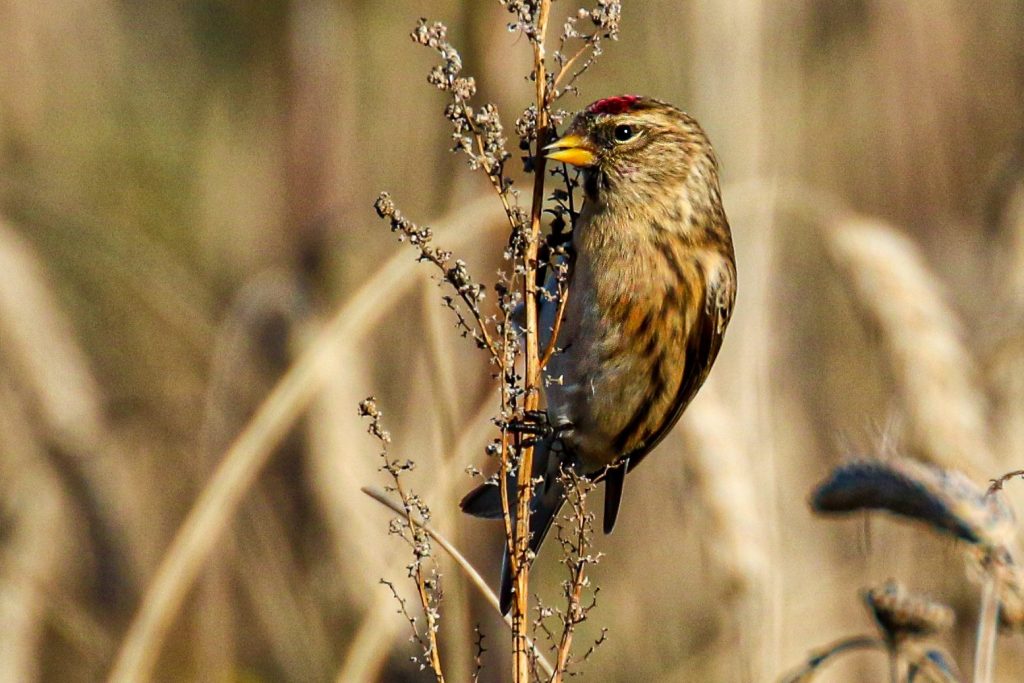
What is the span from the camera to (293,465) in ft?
12.6

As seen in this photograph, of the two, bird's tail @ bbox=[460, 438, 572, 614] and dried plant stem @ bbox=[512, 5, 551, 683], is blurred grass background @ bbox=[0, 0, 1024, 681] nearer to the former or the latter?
bird's tail @ bbox=[460, 438, 572, 614]

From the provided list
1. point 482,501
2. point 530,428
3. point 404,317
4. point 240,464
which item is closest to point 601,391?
point 482,501

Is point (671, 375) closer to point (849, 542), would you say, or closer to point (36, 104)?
point (849, 542)

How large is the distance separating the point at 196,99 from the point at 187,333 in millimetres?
1582

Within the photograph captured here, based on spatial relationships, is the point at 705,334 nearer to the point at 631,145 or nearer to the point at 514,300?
the point at 631,145

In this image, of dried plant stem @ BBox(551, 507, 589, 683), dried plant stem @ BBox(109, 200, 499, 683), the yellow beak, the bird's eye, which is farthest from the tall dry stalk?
dried plant stem @ BBox(551, 507, 589, 683)

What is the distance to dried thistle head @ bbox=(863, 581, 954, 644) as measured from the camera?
2.36 meters

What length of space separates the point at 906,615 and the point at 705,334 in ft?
3.50

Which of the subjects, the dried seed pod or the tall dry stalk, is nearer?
the dried seed pod

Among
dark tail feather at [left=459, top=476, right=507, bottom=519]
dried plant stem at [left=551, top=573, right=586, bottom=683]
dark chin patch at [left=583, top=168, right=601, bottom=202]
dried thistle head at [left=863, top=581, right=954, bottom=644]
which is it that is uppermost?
dark chin patch at [left=583, top=168, right=601, bottom=202]

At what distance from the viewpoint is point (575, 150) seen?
2.84 metres

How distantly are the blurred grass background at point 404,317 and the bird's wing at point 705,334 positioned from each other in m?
0.11

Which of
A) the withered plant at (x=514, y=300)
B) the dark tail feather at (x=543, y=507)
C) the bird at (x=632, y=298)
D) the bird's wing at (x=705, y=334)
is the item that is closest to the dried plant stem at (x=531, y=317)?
the withered plant at (x=514, y=300)

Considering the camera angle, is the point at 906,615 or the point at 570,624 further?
the point at 906,615
